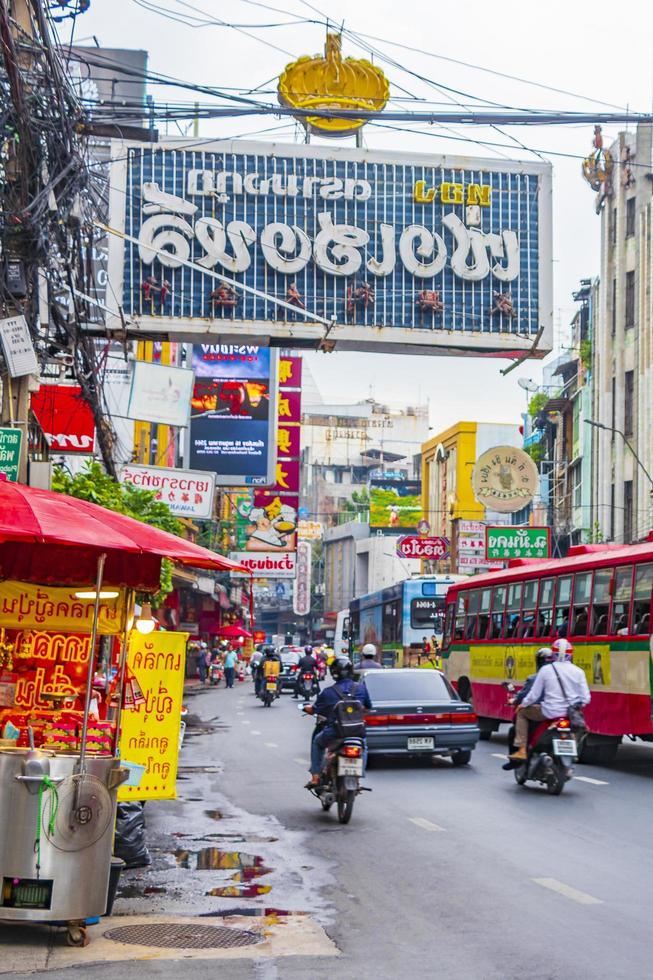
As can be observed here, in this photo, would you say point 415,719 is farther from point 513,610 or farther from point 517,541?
point 517,541

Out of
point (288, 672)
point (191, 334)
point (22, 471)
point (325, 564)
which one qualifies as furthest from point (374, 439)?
point (22, 471)

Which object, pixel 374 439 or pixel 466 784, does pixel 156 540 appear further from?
pixel 374 439

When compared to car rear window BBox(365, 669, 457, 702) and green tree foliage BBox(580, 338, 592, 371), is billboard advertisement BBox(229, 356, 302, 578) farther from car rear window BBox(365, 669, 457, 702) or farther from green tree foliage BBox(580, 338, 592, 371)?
car rear window BBox(365, 669, 457, 702)

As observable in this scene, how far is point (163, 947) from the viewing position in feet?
26.0

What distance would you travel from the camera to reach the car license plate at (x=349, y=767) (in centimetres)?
1364

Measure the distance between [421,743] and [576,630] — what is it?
11.8 feet

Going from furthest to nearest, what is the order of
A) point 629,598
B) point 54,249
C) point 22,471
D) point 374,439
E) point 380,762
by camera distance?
point 374,439, point 380,762, point 629,598, point 54,249, point 22,471

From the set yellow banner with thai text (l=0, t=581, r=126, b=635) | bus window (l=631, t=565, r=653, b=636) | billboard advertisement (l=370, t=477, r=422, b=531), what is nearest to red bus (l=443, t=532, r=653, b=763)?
bus window (l=631, t=565, r=653, b=636)

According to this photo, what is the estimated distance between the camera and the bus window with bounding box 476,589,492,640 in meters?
26.5

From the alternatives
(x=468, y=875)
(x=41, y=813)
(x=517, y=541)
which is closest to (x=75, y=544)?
(x=41, y=813)

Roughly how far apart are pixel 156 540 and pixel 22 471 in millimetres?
6979

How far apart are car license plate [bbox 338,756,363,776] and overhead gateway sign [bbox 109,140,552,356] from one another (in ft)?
40.4

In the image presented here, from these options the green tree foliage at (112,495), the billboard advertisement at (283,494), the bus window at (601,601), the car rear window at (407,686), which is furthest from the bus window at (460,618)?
the billboard advertisement at (283,494)

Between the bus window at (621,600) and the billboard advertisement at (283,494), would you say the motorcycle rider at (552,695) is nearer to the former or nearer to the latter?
the bus window at (621,600)
